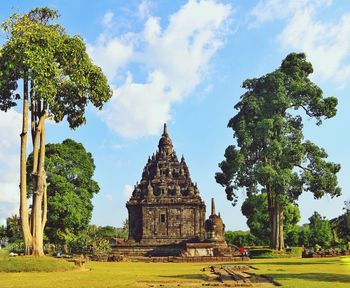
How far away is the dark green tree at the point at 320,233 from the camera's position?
70.0 meters

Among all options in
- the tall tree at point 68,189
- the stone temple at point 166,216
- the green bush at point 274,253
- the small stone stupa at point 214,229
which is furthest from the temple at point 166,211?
the green bush at point 274,253

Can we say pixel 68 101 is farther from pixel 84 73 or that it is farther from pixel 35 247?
pixel 35 247

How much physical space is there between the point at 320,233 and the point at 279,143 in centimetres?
3388

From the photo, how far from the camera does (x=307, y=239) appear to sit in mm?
71062

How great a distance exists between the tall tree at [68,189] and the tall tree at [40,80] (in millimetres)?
19259

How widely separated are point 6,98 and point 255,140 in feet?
77.2

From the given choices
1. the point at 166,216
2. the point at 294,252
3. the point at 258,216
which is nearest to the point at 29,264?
the point at 294,252

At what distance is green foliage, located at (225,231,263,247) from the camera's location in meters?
74.3

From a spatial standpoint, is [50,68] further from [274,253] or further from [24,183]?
[274,253]

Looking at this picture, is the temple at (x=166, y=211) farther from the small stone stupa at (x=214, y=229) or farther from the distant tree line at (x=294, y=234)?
the distant tree line at (x=294, y=234)

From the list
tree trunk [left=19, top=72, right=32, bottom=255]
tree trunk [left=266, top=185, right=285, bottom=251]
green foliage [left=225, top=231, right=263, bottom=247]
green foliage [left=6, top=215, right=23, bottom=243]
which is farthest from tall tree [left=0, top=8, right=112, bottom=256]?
green foliage [left=225, top=231, right=263, bottom=247]

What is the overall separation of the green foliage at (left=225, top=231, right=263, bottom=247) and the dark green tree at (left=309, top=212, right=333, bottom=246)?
8192 mm

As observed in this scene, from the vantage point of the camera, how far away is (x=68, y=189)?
48.2 metres

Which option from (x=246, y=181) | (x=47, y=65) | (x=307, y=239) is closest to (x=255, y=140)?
(x=246, y=181)
